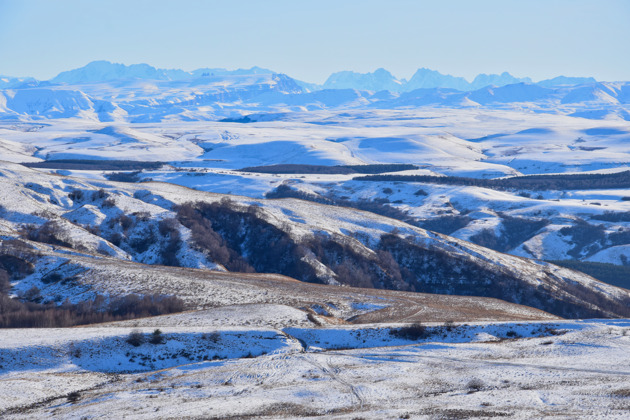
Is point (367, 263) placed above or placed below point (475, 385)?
below

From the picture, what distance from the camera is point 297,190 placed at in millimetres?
173000

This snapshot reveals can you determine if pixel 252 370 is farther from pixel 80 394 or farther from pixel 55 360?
pixel 55 360

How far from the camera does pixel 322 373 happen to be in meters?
36.4

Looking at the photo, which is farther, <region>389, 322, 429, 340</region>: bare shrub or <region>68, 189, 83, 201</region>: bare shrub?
<region>68, 189, 83, 201</region>: bare shrub

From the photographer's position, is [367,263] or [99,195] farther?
[99,195]

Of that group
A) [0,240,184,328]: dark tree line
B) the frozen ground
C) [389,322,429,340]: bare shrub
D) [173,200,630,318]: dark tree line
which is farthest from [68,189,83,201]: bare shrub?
[389,322,429,340]: bare shrub

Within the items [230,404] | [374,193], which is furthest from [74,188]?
[374,193]

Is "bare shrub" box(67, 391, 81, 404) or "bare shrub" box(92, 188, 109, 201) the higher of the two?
"bare shrub" box(92, 188, 109, 201)

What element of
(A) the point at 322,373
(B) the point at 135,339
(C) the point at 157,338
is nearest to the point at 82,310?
(B) the point at 135,339

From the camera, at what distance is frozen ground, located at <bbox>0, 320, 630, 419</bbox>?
99.2ft

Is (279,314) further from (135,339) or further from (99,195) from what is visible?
(99,195)

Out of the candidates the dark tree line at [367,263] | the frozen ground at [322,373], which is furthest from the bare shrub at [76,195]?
the frozen ground at [322,373]

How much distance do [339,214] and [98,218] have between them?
39.9 m

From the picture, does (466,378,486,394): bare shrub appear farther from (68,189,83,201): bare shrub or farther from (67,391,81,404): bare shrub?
(68,189,83,201): bare shrub
